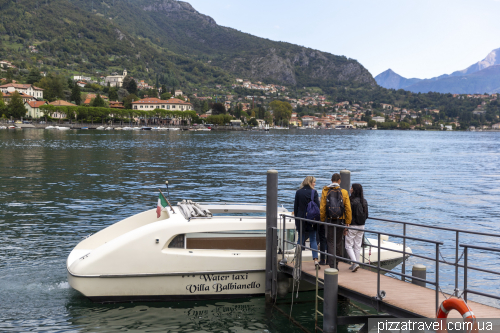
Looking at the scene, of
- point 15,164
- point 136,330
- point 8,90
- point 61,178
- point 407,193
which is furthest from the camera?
point 8,90

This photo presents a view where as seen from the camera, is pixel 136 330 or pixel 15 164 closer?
pixel 136 330

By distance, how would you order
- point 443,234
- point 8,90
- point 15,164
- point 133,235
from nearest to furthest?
point 133,235
point 443,234
point 15,164
point 8,90

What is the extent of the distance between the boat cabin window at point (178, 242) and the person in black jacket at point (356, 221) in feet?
12.4

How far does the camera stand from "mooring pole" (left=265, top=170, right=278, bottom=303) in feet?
33.0

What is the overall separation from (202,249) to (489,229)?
15.9 metres

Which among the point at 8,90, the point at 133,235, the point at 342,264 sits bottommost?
the point at 342,264

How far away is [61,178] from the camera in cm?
3244

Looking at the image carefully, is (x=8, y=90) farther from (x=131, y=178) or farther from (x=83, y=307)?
(x=83, y=307)

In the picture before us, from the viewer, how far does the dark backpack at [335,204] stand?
9.56 meters

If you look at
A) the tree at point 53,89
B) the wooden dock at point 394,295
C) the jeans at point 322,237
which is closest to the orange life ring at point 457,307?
the wooden dock at point 394,295

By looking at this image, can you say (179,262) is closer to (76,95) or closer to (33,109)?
(33,109)

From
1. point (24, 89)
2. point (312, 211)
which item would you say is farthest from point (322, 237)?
point (24, 89)

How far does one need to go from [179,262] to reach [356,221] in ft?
13.5

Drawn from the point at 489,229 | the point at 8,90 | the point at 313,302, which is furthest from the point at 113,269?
the point at 8,90
